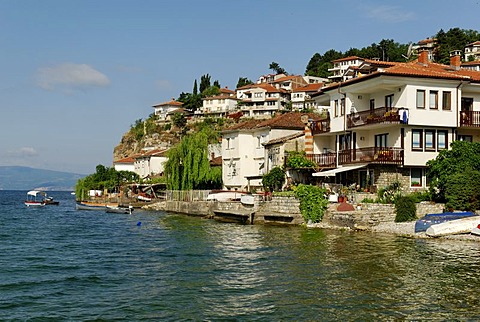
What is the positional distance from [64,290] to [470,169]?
24730 mm

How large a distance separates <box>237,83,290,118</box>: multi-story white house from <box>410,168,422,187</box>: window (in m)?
97.2

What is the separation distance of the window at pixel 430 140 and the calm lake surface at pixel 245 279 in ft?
33.4

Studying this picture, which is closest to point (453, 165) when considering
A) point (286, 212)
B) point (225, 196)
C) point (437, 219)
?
point (437, 219)

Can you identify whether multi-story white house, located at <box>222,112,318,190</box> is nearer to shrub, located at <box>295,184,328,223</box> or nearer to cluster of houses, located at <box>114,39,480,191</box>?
cluster of houses, located at <box>114,39,480,191</box>

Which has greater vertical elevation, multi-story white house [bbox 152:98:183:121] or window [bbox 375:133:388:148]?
multi-story white house [bbox 152:98:183:121]

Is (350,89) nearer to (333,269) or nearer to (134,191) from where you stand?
(333,269)

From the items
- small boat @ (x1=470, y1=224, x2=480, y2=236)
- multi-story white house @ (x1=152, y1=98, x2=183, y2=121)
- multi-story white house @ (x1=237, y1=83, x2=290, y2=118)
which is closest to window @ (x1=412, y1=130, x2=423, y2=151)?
small boat @ (x1=470, y1=224, x2=480, y2=236)

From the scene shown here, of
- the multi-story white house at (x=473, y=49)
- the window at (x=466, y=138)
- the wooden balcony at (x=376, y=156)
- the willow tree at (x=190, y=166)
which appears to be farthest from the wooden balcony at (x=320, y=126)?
the multi-story white house at (x=473, y=49)

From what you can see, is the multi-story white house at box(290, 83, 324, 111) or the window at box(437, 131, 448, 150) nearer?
the window at box(437, 131, 448, 150)

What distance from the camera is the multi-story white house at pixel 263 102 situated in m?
139

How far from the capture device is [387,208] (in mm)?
34781

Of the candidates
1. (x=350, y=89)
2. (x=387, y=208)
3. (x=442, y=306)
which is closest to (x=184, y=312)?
(x=442, y=306)

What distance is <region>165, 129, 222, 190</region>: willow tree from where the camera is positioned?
6338 centimetres

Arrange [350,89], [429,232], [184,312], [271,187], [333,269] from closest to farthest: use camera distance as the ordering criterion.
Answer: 1. [184,312]
2. [333,269]
3. [429,232]
4. [350,89]
5. [271,187]
